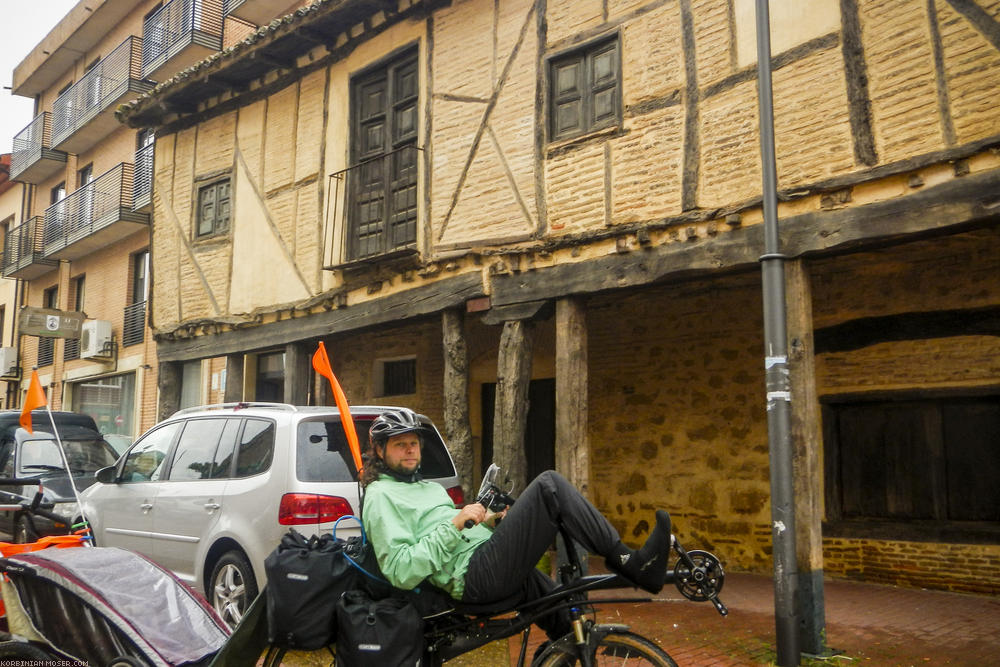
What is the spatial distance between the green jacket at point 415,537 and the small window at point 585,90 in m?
5.34

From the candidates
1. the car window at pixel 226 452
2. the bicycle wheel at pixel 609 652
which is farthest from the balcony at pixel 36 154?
the bicycle wheel at pixel 609 652

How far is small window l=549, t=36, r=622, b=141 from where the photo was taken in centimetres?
838

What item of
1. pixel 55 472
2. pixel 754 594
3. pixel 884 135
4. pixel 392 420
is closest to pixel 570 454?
pixel 754 594

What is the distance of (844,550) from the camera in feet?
28.6

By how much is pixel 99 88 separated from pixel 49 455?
13343mm

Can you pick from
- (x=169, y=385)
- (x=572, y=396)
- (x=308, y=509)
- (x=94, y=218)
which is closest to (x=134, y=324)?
(x=94, y=218)

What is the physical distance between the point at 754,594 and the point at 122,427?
16009 millimetres

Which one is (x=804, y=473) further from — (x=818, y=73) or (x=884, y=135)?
(x=818, y=73)

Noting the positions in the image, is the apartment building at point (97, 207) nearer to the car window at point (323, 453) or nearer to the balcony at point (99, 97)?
the balcony at point (99, 97)

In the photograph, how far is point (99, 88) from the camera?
2148 centimetres

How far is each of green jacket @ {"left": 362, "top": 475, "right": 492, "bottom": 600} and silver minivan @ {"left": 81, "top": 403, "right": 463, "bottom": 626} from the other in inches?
93.1

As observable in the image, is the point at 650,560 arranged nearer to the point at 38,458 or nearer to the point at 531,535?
the point at 531,535

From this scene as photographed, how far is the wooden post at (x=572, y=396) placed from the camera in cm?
807

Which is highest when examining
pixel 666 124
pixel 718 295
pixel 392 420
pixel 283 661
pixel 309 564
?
pixel 666 124
